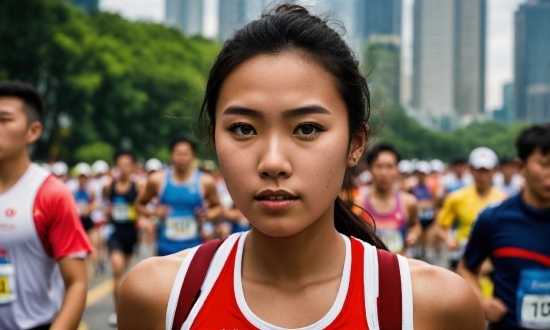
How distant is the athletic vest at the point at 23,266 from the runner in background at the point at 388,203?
4.32 m

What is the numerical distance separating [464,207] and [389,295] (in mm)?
7422

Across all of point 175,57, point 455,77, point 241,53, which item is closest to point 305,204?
point 241,53

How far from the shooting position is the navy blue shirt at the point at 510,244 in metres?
4.52

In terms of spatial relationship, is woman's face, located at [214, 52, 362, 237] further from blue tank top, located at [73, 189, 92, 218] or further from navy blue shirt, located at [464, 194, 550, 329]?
blue tank top, located at [73, 189, 92, 218]

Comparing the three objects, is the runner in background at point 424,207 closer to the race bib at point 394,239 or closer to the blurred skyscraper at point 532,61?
the race bib at point 394,239

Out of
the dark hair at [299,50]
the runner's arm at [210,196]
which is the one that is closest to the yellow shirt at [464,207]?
the runner's arm at [210,196]

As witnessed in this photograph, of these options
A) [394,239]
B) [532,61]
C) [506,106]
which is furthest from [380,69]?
[506,106]

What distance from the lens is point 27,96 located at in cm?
417

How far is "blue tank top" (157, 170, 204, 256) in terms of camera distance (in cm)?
871

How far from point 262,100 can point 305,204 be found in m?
0.29

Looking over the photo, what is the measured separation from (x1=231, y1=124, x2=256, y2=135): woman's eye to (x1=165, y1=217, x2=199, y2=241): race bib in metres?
6.74

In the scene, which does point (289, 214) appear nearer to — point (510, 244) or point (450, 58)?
point (510, 244)

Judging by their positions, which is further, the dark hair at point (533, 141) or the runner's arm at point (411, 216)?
the runner's arm at point (411, 216)

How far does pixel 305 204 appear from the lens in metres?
2.00
